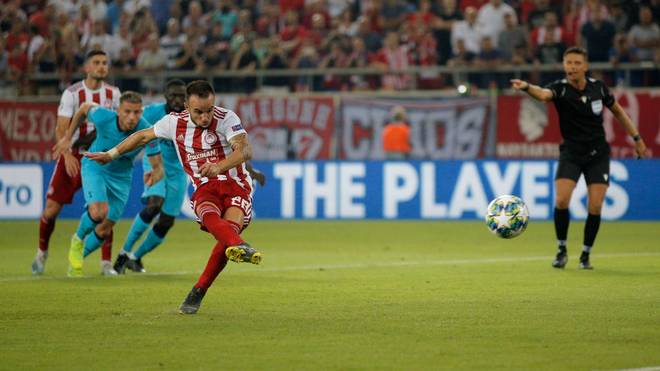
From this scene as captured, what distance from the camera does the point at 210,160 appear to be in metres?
10.2

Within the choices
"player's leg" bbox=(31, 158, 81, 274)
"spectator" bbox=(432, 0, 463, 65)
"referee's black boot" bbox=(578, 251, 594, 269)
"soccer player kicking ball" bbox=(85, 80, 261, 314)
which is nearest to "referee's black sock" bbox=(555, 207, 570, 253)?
"referee's black boot" bbox=(578, 251, 594, 269)

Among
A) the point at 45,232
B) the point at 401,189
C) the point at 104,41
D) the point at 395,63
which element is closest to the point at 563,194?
the point at 45,232

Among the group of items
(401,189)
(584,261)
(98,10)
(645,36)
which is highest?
(98,10)

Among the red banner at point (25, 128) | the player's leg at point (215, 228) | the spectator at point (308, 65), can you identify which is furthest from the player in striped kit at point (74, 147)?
the red banner at point (25, 128)

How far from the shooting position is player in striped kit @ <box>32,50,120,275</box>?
13.8 meters

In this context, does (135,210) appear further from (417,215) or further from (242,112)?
(417,215)

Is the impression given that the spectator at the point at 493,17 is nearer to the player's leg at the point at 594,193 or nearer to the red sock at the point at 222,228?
the player's leg at the point at 594,193

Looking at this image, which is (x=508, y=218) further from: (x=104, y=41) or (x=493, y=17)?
(x=104, y=41)

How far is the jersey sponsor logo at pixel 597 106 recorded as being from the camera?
13.9 m

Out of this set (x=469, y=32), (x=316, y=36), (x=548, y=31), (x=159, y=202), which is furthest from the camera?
(x=316, y=36)

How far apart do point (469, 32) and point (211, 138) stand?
1442 centimetres

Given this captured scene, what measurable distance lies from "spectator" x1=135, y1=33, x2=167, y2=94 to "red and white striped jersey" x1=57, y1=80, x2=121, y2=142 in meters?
11.2

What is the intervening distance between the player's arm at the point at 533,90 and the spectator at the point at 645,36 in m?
9.50

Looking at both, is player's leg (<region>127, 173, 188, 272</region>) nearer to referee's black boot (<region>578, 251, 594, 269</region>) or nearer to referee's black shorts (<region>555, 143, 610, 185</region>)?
referee's black shorts (<region>555, 143, 610, 185</region>)
